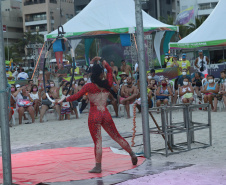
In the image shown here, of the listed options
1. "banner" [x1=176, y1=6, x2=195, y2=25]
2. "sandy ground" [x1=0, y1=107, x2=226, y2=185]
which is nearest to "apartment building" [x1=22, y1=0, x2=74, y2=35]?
"banner" [x1=176, y1=6, x2=195, y2=25]

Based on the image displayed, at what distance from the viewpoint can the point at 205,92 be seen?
47.6ft

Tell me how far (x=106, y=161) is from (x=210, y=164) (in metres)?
1.65

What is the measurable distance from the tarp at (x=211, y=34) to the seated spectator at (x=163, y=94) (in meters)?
2.79

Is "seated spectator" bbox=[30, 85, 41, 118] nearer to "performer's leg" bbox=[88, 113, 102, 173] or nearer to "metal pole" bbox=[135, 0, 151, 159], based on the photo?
"metal pole" bbox=[135, 0, 151, 159]

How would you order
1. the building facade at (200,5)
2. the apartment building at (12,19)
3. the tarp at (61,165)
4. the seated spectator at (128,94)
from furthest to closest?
the apartment building at (12,19)
the building facade at (200,5)
the seated spectator at (128,94)
the tarp at (61,165)

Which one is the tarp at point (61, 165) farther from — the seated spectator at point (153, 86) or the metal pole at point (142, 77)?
the seated spectator at point (153, 86)

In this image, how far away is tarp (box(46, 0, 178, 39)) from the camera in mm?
18484

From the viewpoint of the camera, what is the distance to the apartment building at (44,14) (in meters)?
76.2

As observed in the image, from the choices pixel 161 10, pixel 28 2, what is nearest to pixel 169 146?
pixel 161 10

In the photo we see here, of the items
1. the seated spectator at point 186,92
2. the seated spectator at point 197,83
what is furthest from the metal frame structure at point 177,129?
the seated spectator at point 197,83

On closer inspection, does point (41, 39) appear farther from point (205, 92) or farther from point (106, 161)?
point (106, 161)

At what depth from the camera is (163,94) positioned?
14.6m

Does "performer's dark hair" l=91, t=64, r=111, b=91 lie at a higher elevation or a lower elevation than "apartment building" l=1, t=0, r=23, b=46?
lower

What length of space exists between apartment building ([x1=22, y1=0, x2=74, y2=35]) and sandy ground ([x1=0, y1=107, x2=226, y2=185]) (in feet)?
203
